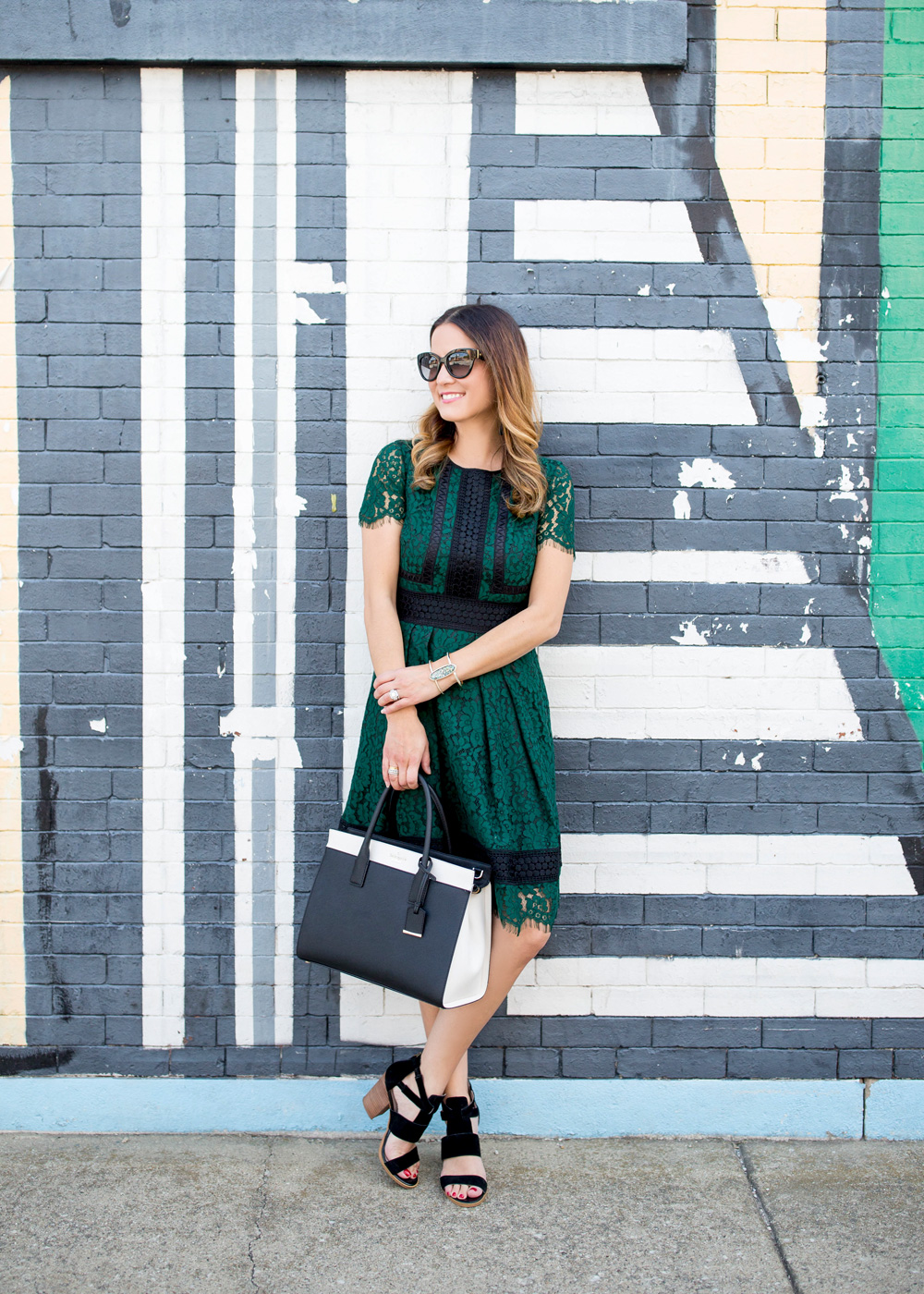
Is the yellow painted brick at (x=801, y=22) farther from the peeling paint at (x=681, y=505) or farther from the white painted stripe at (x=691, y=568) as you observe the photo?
the white painted stripe at (x=691, y=568)

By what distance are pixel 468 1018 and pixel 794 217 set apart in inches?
101

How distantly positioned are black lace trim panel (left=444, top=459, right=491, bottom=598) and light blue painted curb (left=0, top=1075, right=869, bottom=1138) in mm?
1599

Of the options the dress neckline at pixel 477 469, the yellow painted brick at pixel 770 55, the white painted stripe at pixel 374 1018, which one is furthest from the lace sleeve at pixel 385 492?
the yellow painted brick at pixel 770 55

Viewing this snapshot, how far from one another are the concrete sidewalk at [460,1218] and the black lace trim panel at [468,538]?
168 cm

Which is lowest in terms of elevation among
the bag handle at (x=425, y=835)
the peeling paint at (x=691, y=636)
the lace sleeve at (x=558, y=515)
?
the bag handle at (x=425, y=835)

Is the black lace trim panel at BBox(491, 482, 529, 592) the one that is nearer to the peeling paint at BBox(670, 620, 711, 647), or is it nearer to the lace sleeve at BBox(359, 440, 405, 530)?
the lace sleeve at BBox(359, 440, 405, 530)

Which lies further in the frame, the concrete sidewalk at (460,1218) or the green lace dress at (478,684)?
the green lace dress at (478,684)

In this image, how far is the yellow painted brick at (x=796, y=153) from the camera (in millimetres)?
2855

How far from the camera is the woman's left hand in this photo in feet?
7.88

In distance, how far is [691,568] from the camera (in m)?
2.92

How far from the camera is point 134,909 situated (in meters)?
2.96

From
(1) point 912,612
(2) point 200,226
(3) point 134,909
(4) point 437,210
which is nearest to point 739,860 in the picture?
(1) point 912,612

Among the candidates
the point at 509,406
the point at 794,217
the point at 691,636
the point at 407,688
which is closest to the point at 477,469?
the point at 509,406

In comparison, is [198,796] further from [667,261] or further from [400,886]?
[667,261]
